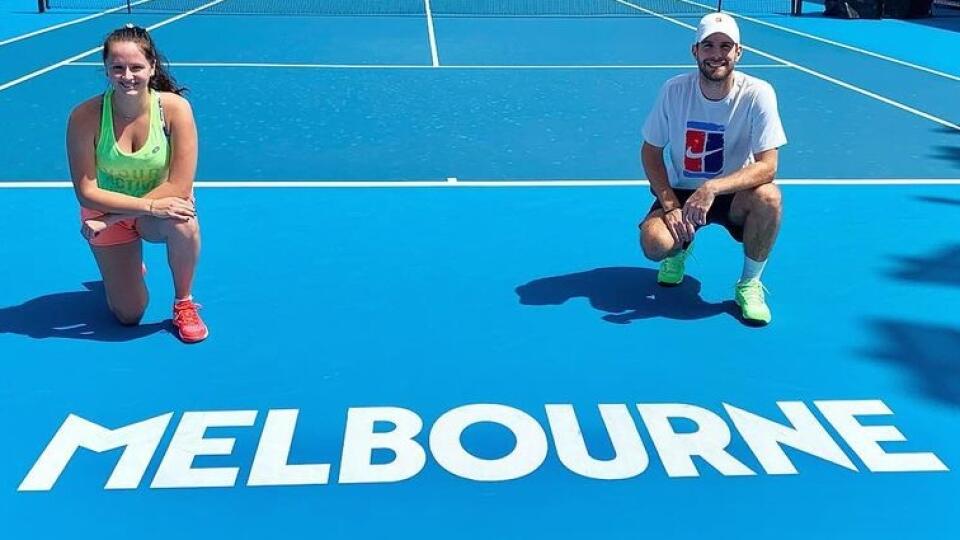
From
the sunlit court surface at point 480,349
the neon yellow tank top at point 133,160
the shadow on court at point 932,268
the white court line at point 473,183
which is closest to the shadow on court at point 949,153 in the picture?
the sunlit court surface at point 480,349

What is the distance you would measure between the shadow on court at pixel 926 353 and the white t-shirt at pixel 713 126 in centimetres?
97

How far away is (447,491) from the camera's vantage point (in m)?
3.26

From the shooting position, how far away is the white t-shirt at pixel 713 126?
183 inches

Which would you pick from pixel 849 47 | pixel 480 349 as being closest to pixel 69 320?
pixel 480 349

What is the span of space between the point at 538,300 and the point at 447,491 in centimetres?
180

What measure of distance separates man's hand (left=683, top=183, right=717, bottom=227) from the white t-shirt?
0.30m

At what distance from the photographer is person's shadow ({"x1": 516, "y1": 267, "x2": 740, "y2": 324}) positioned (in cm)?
480

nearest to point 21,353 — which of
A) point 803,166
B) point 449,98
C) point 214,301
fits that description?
point 214,301

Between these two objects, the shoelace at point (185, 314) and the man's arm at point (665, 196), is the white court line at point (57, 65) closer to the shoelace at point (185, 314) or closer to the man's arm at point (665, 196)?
the shoelace at point (185, 314)

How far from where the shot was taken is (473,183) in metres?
6.99

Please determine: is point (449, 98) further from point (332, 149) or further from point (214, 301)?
point (214, 301)

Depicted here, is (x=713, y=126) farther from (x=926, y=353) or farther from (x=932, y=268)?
(x=932, y=268)

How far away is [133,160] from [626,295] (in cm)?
234

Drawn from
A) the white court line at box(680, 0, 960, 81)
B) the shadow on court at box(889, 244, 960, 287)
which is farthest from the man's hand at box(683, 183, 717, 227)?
the white court line at box(680, 0, 960, 81)
